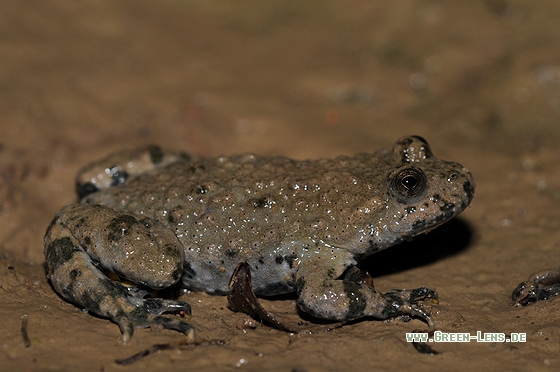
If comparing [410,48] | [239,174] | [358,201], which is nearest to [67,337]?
[239,174]

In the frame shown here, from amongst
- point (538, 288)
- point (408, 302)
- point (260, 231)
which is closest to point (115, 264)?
point (260, 231)

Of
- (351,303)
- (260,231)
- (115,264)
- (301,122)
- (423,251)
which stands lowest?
(351,303)

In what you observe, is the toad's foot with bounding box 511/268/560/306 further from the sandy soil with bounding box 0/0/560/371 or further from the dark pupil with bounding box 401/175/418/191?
the dark pupil with bounding box 401/175/418/191

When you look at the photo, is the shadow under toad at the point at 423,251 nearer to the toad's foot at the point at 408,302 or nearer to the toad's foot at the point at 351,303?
the toad's foot at the point at 408,302

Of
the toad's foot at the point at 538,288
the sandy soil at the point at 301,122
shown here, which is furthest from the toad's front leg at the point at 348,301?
the toad's foot at the point at 538,288

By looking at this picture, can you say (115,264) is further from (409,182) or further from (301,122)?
(301,122)
